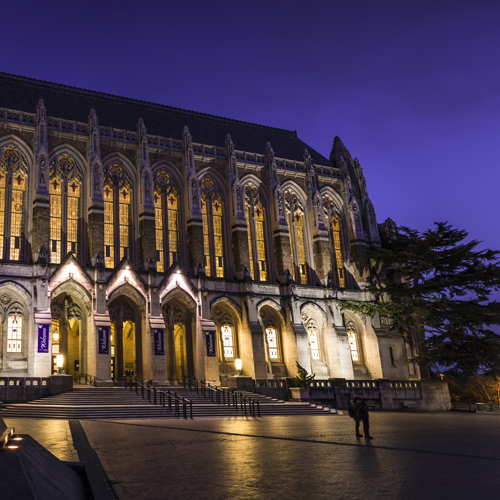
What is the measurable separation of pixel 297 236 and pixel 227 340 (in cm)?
1119

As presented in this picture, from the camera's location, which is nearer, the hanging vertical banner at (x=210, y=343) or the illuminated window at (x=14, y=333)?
the illuminated window at (x=14, y=333)

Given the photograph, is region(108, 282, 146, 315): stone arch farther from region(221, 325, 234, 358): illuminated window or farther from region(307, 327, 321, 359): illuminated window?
region(307, 327, 321, 359): illuminated window

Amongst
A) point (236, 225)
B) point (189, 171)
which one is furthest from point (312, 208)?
point (189, 171)

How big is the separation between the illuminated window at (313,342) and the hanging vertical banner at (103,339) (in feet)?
53.6

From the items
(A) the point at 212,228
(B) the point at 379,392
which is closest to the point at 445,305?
(B) the point at 379,392

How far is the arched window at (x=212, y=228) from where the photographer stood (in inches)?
1640

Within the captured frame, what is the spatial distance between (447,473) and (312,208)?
3718 cm

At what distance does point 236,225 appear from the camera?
42.1 m

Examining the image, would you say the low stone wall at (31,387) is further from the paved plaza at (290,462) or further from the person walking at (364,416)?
the person walking at (364,416)

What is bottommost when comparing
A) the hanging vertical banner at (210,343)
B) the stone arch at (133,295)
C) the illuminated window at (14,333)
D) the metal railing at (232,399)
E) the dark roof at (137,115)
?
the metal railing at (232,399)

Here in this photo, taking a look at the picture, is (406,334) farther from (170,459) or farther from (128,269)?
(170,459)

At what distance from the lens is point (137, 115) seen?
45938 mm

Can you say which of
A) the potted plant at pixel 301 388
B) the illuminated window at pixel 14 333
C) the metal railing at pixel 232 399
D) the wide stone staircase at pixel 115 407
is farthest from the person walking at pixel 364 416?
the illuminated window at pixel 14 333

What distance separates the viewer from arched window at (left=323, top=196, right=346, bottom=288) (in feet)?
152
